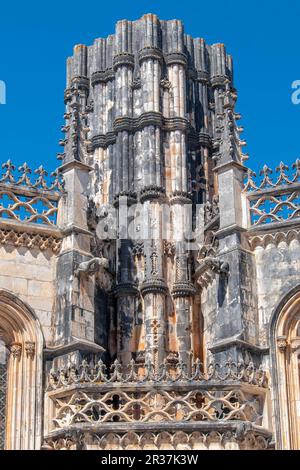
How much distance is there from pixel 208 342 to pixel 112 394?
5413 mm

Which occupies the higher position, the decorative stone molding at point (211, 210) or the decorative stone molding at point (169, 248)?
the decorative stone molding at point (211, 210)

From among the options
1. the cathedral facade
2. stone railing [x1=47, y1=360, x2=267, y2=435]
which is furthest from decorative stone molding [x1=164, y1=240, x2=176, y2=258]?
stone railing [x1=47, y1=360, x2=267, y2=435]

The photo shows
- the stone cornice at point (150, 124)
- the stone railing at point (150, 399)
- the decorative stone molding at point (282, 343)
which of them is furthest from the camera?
the stone cornice at point (150, 124)

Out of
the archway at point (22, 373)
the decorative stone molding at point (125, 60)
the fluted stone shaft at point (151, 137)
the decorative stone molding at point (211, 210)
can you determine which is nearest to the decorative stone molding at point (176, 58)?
the fluted stone shaft at point (151, 137)

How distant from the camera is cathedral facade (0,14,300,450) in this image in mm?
22172

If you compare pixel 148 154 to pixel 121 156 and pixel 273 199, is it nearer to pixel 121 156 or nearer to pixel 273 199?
pixel 121 156

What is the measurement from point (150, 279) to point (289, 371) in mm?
5403

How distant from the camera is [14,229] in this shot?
25547 millimetres

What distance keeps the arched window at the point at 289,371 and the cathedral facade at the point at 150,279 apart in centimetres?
3

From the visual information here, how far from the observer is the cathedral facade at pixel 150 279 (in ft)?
72.7

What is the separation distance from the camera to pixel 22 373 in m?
24.6

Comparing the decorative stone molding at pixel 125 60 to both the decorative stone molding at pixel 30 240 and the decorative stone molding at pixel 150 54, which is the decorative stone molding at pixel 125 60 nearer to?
the decorative stone molding at pixel 150 54

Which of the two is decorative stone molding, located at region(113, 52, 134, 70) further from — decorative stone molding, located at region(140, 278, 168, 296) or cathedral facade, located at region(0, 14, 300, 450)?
decorative stone molding, located at region(140, 278, 168, 296)

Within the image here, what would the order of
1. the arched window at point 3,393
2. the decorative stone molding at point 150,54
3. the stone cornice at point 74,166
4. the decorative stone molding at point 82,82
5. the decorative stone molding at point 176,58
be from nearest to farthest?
the stone cornice at point 74,166 < the arched window at point 3,393 < the decorative stone molding at point 150,54 < the decorative stone molding at point 176,58 < the decorative stone molding at point 82,82
